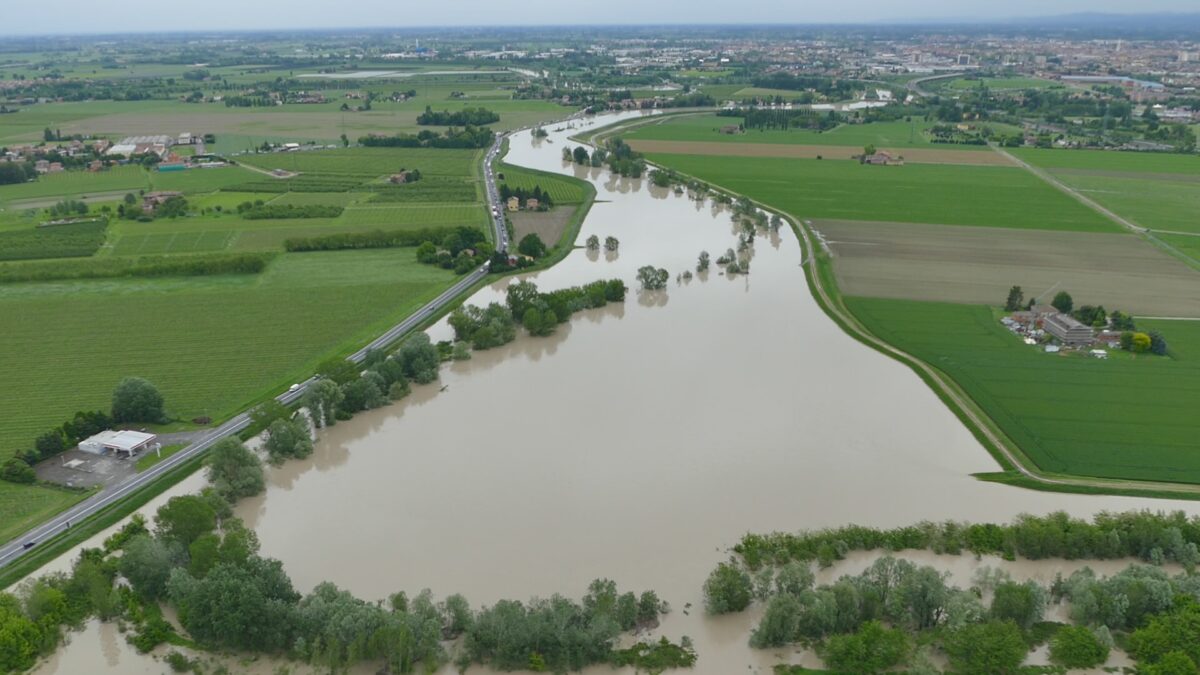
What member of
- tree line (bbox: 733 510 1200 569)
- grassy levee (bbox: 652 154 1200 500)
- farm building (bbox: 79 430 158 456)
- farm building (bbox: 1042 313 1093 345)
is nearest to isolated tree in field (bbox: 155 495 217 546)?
farm building (bbox: 79 430 158 456)

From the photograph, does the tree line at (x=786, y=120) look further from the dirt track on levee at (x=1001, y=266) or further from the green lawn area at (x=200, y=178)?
the green lawn area at (x=200, y=178)

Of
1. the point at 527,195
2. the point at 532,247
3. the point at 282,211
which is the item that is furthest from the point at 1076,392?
the point at 282,211

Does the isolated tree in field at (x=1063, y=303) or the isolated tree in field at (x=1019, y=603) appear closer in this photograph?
the isolated tree in field at (x=1019, y=603)

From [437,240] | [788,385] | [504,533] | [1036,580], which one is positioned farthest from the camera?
[437,240]

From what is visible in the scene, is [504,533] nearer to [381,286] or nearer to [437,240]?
[381,286]

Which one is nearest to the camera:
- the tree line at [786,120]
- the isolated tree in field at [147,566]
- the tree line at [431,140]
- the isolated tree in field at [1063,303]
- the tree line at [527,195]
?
the isolated tree in field at [147,566]

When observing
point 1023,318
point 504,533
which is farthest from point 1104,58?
point 504,533

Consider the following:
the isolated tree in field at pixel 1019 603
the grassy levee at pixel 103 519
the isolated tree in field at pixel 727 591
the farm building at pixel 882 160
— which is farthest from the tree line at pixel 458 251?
the farm building at pixel 882 160

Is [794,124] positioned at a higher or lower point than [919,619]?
higher
